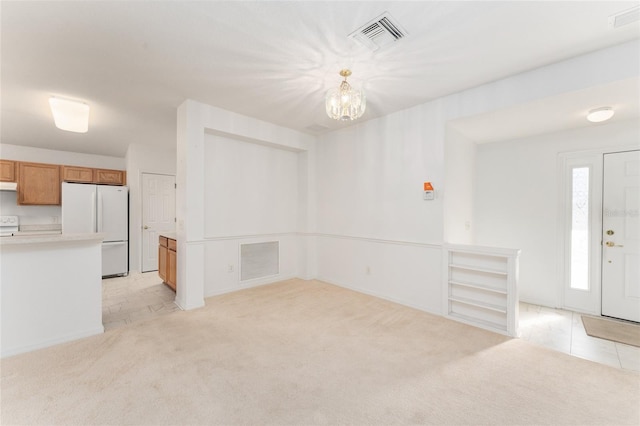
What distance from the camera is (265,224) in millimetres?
4707

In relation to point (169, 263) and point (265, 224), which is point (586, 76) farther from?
point (169, 263)

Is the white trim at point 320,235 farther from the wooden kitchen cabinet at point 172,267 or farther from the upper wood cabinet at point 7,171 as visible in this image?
the upper wood cabinet at point 7,171

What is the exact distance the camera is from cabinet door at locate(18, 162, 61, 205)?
5.04m

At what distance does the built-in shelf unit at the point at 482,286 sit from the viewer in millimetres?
2818

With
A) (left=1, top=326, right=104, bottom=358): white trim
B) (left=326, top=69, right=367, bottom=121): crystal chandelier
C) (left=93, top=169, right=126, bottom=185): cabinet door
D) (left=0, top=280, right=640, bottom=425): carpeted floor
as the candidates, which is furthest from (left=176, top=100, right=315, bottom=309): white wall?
(left=93, top=169, right=126, bottom=185): cabinet door

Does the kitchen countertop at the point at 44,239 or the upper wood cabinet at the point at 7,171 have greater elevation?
the upper wood cabinet at the point at 7,171

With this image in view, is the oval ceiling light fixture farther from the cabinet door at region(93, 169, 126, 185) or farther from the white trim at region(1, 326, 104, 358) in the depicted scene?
the cabinet door at region(93, 169, 126, 185)

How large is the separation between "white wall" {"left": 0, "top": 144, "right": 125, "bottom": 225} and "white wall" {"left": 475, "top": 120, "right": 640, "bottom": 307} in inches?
315

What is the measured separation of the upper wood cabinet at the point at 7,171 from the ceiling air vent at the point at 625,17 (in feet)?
27.6

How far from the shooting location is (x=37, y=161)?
17.9 ft

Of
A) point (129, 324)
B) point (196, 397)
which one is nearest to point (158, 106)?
point (129, 324)

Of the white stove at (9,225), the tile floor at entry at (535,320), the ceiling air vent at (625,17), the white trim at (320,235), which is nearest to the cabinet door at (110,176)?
the white stove at (9,225)

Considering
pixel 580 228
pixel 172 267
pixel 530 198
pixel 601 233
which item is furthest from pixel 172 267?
pixel 601 233

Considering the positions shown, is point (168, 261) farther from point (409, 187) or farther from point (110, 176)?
point (409, 187)
